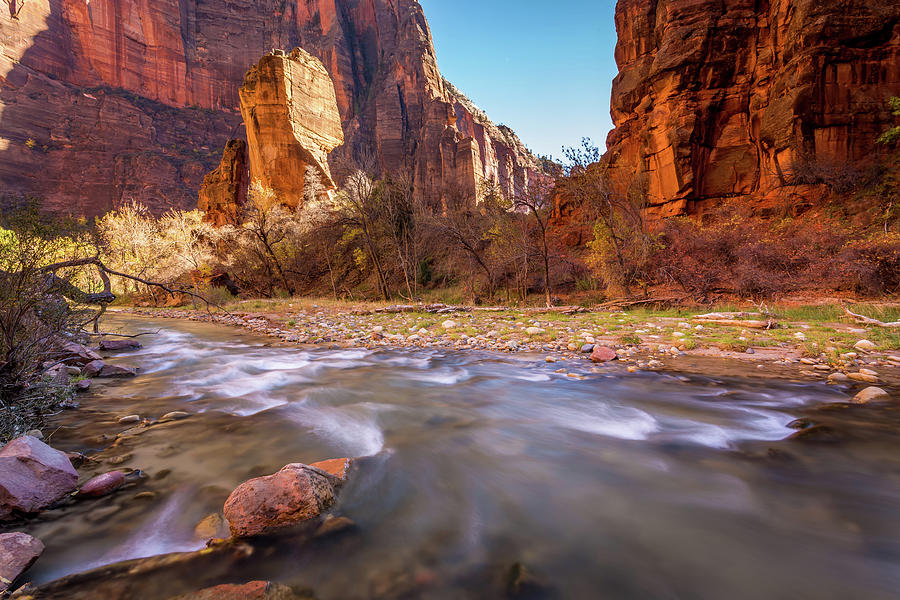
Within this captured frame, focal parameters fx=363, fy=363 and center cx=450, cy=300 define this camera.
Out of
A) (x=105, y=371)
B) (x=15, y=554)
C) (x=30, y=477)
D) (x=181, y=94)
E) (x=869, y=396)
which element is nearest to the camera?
(x=15, y=554)

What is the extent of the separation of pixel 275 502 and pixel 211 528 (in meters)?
0.47

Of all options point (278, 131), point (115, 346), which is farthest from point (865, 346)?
point (278, 131)

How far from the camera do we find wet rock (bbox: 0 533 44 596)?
1816 millimetres

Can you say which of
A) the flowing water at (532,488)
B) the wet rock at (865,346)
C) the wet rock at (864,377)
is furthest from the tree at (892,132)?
the flowing water at (532,488)

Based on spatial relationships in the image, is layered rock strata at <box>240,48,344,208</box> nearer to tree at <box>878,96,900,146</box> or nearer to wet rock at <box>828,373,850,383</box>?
wet rock at <box>828,373,850,383</box>

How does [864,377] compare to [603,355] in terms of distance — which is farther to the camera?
[603,355]

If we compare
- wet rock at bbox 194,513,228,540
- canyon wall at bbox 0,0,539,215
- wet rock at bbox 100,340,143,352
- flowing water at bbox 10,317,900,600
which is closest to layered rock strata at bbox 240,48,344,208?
canyon wall at bbox 0,0,539,215

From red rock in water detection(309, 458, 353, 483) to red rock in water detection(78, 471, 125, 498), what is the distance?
143 centimetres

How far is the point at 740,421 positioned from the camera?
3957mm

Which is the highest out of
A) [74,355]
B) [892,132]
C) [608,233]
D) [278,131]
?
[278,131]

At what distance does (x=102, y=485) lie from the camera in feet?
8.90

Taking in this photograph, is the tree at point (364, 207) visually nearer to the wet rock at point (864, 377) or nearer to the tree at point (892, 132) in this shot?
the wet rock at point (864, 377)

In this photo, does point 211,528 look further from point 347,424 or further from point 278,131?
point 278,131

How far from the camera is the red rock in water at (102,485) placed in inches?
105
